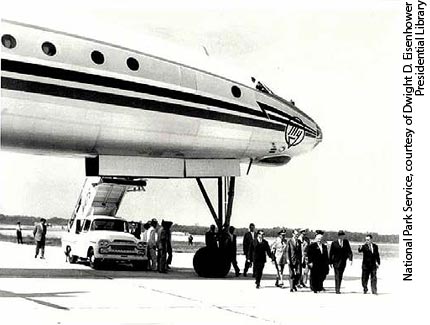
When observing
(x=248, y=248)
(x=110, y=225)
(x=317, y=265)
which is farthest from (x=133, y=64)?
(x=110, y=225)

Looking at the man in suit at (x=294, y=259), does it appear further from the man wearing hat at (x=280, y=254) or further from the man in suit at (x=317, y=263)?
the man wearing hat at (x=280, y=254)

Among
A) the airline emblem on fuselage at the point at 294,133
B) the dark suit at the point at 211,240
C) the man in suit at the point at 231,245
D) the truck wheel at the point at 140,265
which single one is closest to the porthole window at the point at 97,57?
the airline emblem on fuselage at the point at 294,133

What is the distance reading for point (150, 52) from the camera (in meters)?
14.4

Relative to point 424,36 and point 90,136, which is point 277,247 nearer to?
point 90,136

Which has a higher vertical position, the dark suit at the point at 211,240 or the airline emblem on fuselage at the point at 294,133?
the airline emblem on fuselage at the point at 294,133

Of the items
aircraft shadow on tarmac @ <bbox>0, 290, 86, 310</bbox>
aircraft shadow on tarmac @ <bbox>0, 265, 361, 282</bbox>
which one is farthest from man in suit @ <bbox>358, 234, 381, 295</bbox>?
aircraft shadow on tarmac @ <bbox>0, 290, 86, 310</bbox>

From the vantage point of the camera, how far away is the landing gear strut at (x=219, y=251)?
16.6 metres

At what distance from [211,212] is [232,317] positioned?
7039 millimetres

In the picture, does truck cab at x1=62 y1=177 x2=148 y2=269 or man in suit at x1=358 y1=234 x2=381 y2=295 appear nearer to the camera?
man in suit at x1=358 y1=234 x2=381 y2=295

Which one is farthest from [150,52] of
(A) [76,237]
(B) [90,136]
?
(A) [76,237]

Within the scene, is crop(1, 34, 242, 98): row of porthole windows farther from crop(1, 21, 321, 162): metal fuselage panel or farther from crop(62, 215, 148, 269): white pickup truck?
crop(62, 215, 148, 269): white pickup truck

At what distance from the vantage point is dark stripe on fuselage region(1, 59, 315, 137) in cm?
1230

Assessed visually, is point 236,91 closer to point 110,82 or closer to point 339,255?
point 110,82

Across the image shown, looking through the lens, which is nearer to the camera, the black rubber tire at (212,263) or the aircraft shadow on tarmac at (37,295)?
the aircraft shadow on tarmac at (37,295)
